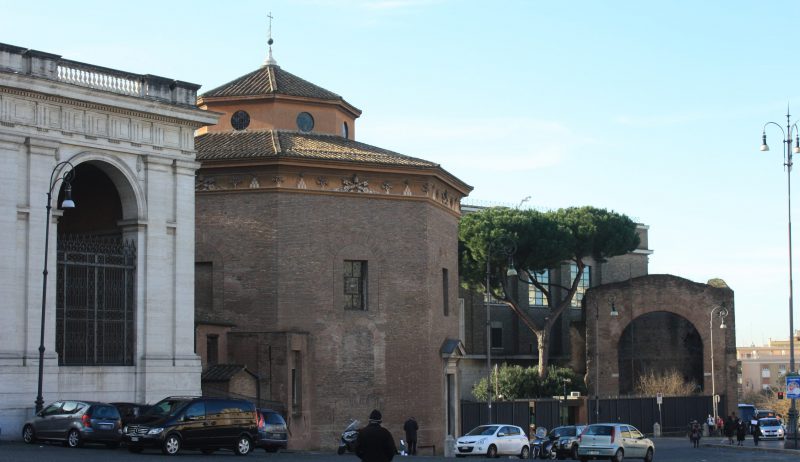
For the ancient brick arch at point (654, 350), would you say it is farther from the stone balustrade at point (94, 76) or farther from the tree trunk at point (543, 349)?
the stone balustrade at point (94, 76)

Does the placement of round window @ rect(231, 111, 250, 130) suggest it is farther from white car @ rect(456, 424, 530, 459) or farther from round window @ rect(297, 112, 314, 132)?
white car @ rect(456, 424, 530, 459)

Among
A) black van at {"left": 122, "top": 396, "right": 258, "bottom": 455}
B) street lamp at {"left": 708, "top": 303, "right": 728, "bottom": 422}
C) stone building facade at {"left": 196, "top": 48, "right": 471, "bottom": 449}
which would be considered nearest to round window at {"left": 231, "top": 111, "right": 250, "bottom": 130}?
stone building facade at {"left": 196, "top": 48, "right": 471, "bottom": 449}

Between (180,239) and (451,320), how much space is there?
53.3ft

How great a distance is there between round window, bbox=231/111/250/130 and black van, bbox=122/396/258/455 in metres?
20.4

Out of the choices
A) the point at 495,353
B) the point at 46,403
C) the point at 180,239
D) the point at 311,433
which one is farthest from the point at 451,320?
the point at 495,353

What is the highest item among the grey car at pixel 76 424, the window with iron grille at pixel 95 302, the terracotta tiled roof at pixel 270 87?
the terracotta tiled roof at pixel 270 87

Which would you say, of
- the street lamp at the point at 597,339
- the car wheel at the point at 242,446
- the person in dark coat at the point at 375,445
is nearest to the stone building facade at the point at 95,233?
the car wheel at the point at 242,446

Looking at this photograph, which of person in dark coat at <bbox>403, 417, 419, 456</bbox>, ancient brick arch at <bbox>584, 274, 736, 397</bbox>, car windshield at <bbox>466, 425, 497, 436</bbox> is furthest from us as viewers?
ancient brick arch at <bbox>584, 274, 736, 397</bbox>

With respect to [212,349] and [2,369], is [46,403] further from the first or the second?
[212,349]

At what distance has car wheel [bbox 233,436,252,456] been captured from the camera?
93.8 feet

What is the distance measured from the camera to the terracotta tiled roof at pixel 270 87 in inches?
1881

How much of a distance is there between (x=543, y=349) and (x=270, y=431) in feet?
136

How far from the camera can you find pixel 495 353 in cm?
7806

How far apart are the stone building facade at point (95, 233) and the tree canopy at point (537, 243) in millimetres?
36301
